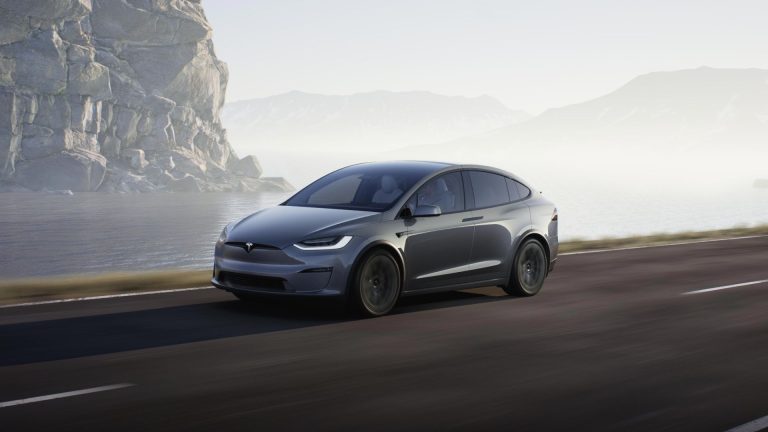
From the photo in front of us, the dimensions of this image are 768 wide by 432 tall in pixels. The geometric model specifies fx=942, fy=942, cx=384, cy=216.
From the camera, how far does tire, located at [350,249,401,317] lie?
28.1 ft

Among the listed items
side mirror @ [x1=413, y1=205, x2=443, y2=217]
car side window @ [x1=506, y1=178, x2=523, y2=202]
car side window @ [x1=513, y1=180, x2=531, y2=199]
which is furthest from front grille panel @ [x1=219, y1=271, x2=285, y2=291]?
car side window @ [x1=513, y1=180, x2=531, y2=199]

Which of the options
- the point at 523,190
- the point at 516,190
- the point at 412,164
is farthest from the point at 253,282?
the point at 523,190

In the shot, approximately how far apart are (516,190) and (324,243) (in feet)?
9.98

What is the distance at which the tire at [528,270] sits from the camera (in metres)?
10.3

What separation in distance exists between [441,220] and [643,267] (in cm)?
568

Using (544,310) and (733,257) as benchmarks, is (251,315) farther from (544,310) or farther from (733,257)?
(733,257)

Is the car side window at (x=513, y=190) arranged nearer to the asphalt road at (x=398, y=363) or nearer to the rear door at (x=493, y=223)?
the rear door at (x=493, y=223)

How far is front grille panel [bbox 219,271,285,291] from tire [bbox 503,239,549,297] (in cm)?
297

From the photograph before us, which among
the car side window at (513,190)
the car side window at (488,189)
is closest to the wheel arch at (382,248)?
the car side window at (488,189)

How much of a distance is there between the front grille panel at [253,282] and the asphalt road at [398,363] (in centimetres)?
31

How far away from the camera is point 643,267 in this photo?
1403 cm

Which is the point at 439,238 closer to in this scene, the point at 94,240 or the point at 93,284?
the point at 93,284

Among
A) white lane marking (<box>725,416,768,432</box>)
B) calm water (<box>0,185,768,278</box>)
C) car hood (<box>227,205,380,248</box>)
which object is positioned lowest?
calm water (<box>0,185,768,278</box>)

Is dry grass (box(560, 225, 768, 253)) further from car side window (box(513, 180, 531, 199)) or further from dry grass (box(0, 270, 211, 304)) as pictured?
dry grass (box(0, 270, 211, 304))
